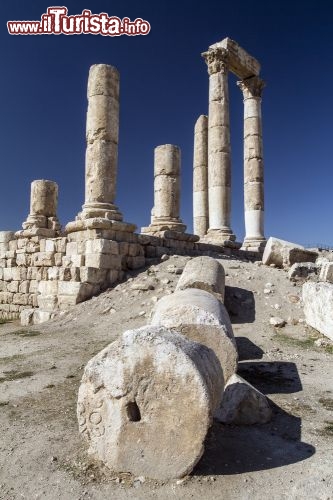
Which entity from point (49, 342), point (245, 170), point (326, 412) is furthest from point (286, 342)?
point (245, 170)

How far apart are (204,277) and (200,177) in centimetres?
1466

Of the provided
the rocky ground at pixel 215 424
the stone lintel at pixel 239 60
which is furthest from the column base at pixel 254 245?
the rocky ground at pixel 215 424

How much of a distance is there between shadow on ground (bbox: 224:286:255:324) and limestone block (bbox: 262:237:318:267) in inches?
111

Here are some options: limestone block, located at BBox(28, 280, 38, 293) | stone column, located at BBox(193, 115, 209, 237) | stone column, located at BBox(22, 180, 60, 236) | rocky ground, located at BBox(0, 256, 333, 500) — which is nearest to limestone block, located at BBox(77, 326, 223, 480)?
rocky ground, located at BBox(0, 256, 333, 500)

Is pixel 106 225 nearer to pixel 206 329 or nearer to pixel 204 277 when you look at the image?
pixel 204 277

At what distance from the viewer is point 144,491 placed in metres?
2.79

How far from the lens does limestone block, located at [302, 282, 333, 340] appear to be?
290 inches

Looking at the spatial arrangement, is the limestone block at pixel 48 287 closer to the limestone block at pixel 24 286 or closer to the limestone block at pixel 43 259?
the limestone block at pixel 43 259

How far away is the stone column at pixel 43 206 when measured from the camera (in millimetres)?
14883

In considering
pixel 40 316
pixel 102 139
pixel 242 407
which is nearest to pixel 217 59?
pixel 102 139

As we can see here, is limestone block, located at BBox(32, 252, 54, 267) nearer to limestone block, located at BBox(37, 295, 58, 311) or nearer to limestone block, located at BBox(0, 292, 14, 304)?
limestone block, located at BBox(37, 295, 58, 311)

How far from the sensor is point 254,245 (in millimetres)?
18969

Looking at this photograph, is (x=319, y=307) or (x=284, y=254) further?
(x=284, y=254)

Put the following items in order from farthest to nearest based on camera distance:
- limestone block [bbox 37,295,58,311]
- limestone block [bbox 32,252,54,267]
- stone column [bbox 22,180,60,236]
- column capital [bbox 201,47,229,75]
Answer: column capital [bbox 201,47,229,75]
stone column [bbox 22,180,60,236]
limestone block [bbox 32,252,54,267]
limestone block [bbox 37,295,58,311]
